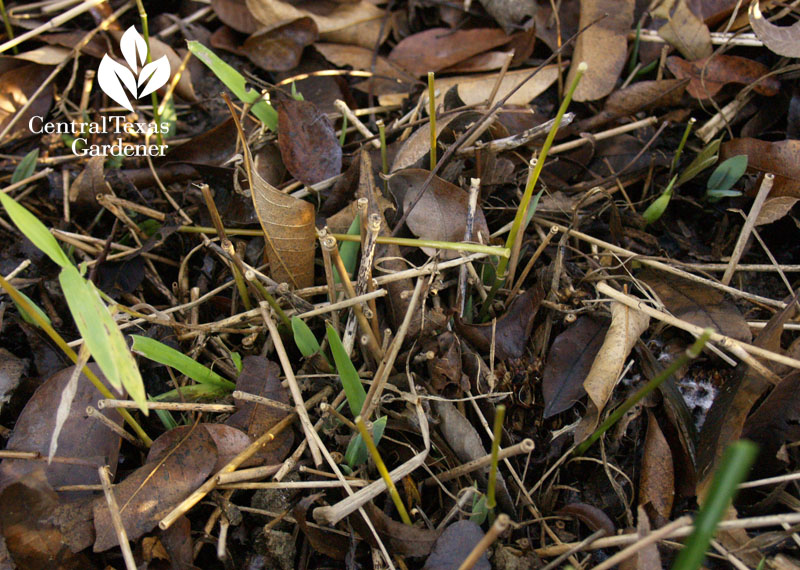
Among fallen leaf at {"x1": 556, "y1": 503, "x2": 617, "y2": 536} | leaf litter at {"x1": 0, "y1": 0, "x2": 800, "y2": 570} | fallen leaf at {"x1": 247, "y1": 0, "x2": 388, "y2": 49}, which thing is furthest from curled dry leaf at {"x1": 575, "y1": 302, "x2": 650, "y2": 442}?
fallen leaf at {"x1": 247, "y1": 0, "x2": 388, "y2": 49}

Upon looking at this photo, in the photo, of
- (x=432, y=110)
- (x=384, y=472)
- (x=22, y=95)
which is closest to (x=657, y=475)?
(x=384, y=472)

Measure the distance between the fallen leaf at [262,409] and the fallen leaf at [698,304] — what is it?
2.38 ft

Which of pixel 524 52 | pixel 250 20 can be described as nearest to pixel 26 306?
pixel 250 20

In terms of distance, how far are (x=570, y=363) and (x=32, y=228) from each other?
833mm

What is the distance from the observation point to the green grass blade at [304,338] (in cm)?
99

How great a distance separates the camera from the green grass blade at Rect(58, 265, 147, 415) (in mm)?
678

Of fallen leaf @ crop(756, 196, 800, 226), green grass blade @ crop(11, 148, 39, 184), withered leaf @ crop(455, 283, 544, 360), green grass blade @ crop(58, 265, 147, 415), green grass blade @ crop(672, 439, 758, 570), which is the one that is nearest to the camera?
green grass blade @ crop(672, 439, 758, 570)

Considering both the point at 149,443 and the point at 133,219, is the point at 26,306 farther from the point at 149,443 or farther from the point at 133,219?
the point at 133,219

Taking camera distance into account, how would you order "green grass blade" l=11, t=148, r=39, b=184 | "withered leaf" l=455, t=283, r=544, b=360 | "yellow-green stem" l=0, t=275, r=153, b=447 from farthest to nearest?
"green grass blade" l=11, t=148, r=39, b=184, "withered leaf" l=455, t=283, r=544, b=360, "yellow-green stem" l=0, t=275, r=153, b=447

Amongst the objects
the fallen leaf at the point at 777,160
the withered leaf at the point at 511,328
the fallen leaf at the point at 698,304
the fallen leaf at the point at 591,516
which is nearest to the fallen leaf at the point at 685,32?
the fallen leaf at the point at 777,160

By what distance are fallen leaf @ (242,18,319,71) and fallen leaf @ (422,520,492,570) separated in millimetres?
1169

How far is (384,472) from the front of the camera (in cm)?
78

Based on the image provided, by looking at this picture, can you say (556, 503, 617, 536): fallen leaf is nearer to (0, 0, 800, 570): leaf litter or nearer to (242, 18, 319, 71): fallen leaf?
(0, 0, 800, 570): leaf litter

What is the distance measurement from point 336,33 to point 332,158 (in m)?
0.47
